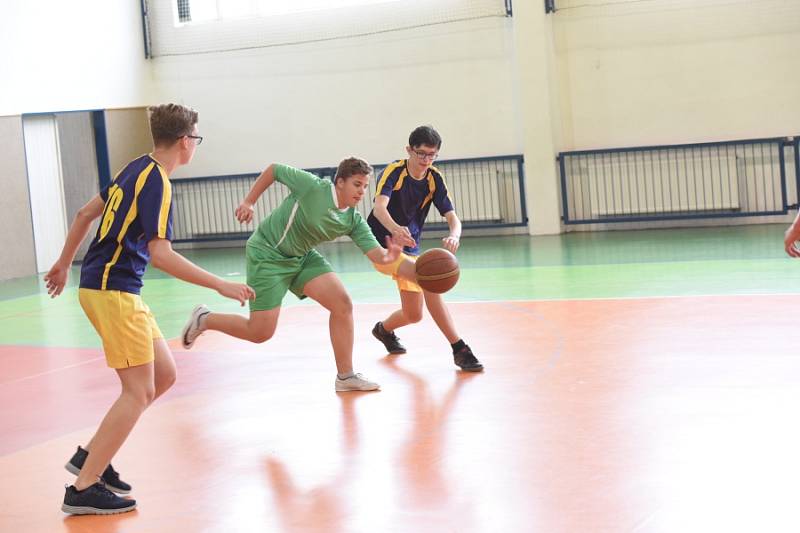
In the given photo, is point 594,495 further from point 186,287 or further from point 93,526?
point 186,287

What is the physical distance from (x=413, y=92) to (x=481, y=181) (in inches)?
70.1

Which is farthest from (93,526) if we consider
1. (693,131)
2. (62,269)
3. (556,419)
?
(693,131)

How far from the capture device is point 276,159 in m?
17.4

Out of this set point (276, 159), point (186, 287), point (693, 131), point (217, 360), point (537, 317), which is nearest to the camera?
point (217, 360)

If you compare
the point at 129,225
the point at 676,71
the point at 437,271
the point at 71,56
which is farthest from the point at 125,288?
the point at 71,56

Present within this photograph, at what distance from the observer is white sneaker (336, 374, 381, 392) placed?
632 centimetres

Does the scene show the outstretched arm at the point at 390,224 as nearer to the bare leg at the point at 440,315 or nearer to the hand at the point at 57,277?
the bare leg at the point at 440,315

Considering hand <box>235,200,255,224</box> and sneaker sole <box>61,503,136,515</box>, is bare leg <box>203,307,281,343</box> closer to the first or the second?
hand <box>235,200,255,224</box>

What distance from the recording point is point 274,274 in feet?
20.4

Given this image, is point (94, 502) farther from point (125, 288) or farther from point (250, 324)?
point (250, 324)

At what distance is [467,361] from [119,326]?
288 centimetres

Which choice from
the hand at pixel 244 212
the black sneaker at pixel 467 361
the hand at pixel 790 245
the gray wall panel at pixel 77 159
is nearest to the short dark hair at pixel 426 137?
the hand at pixel 244 212

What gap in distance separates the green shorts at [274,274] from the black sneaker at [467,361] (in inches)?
41.2

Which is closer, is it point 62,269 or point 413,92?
point 62,269
